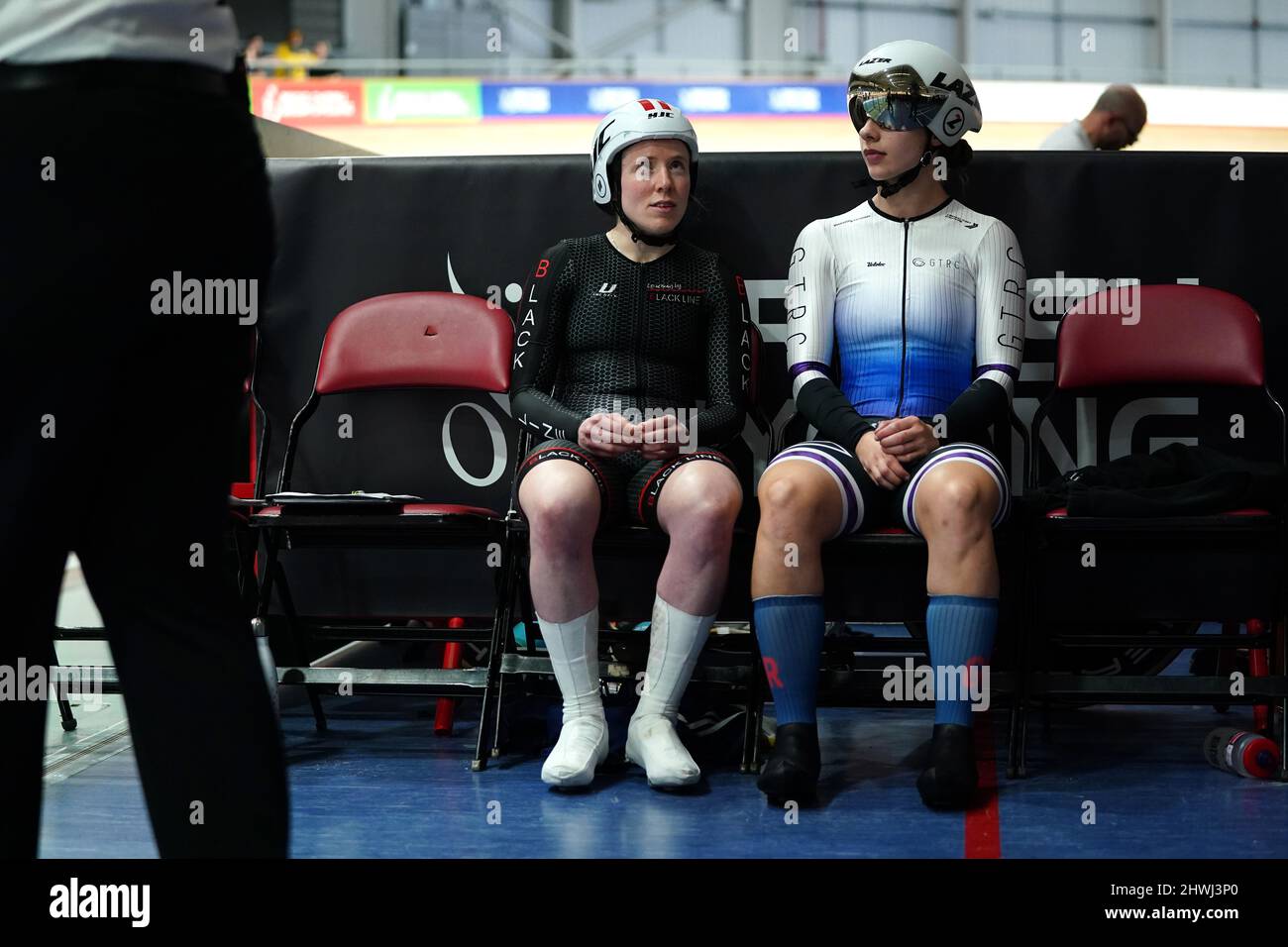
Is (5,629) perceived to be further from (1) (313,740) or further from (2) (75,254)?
(1) (313,740)

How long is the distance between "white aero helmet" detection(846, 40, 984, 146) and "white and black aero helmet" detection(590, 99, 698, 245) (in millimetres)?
452

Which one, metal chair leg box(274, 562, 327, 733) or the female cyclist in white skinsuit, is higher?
the female cyclist in white skinsuit

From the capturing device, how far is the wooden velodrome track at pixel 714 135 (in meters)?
13.9

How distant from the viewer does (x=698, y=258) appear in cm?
342

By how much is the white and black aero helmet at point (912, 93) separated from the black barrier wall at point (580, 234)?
0.35m

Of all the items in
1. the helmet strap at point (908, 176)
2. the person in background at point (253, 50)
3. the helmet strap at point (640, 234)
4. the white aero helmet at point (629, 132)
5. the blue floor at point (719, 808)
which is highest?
the person in background at point (253, 50)

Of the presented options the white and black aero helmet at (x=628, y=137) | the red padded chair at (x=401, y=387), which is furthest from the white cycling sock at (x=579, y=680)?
the white and black aero helmet at (x=628, y=137)

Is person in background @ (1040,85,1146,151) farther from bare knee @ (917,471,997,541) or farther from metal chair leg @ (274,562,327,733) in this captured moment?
metal chair leg @ (274,562,327,733)

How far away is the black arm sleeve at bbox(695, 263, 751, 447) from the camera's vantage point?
320 centimetres

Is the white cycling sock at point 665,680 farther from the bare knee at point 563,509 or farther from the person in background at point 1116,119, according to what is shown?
the person in background at point 1116,119

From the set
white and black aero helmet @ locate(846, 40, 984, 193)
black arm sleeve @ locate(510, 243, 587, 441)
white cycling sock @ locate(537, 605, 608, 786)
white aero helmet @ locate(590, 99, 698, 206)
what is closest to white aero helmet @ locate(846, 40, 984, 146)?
white and black aero helmet @ locate(846, 40, 984, 193)
